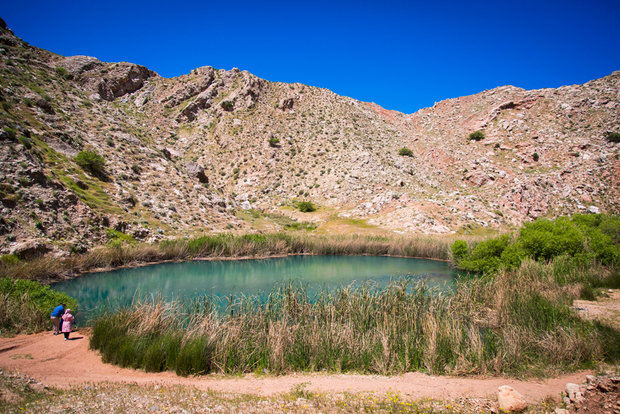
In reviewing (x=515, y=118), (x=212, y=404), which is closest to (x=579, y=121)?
(x=515, y=118)

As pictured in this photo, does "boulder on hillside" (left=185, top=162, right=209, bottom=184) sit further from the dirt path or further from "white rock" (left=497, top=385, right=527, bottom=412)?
"white rock" (left=497, top=385, right=527, bottom=412)

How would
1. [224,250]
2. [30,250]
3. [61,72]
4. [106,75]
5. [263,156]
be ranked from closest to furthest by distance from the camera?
[30,250]
[224,250]
[61,72]
[263,156]
[106,75]

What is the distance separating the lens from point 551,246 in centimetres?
2145

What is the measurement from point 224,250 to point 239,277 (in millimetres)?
10005

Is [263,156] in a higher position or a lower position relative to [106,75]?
lower

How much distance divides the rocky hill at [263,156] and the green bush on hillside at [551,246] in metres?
18.3

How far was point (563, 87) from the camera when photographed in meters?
70.5

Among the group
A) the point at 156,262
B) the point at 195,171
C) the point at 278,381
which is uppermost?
the point at 195,171

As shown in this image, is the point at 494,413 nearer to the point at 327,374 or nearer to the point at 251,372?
Answer: the point at 327,374

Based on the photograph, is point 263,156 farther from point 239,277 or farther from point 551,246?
point 551,246

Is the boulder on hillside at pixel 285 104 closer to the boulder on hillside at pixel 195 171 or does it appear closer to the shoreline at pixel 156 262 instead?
the boulder on hillside at pixel 195 171

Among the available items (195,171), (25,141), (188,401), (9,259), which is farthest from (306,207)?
(188,401)

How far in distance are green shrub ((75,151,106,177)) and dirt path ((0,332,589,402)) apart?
104ft

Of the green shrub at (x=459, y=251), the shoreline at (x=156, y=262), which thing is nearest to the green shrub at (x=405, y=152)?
the shoreline at (x=156, y=262)
